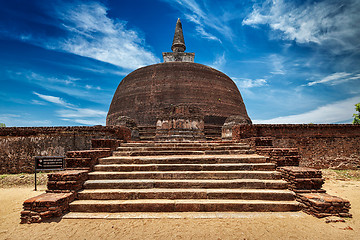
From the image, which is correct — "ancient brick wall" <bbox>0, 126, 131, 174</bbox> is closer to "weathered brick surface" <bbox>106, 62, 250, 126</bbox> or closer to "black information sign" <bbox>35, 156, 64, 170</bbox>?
"black information sign" <bbox>35, 156, 64, 170</bbox>

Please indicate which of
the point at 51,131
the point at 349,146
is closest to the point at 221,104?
A: the point at 349,146

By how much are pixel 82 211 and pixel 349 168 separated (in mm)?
11089

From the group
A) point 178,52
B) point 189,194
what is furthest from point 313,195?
point 178,52

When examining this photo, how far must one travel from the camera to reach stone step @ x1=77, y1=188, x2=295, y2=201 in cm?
383

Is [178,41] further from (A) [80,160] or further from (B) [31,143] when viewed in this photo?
(A) [80,160]

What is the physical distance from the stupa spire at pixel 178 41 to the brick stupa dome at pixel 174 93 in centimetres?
582

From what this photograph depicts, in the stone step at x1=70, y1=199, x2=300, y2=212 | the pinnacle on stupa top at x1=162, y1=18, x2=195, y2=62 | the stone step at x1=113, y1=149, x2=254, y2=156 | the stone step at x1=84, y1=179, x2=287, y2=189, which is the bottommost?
the stone step at x1=70, y1=199, x2=300, y2=212

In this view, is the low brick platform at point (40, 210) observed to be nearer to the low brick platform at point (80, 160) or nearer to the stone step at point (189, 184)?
the stone step at point (189, 184)

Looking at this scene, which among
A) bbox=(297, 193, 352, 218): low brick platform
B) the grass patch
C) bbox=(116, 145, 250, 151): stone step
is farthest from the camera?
the grass patch

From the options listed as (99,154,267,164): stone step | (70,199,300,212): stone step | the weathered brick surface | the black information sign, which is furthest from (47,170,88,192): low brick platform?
the weathered brick surface

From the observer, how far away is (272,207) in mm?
3625

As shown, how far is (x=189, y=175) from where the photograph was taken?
4.41 meters

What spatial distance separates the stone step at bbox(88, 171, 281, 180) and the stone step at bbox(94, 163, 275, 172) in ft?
0.63

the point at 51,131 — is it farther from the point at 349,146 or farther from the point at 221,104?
the point at 349,146
